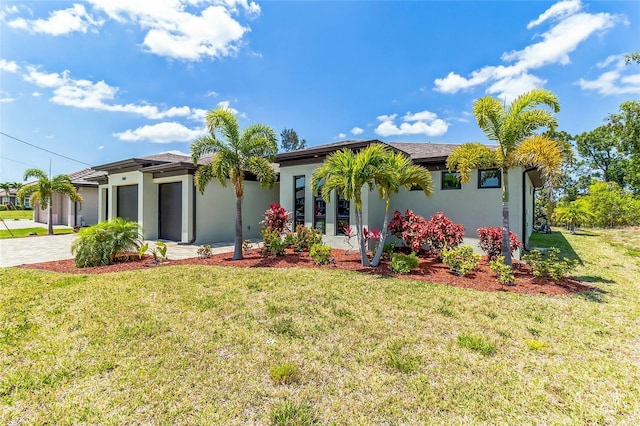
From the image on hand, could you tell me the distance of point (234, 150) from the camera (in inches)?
372

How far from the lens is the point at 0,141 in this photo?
1848 cm

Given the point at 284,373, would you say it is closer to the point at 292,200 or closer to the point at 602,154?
the point at 292,200

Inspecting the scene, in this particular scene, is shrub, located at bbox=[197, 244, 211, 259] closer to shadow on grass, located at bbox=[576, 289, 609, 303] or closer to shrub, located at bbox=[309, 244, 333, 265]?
shrub, located at bbox=[309, 244, 333, 265]

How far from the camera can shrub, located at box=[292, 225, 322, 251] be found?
11.0 metres

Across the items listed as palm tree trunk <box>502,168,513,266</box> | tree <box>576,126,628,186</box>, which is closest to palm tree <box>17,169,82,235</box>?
palm tree trunk <box>502,168,513,266</box>

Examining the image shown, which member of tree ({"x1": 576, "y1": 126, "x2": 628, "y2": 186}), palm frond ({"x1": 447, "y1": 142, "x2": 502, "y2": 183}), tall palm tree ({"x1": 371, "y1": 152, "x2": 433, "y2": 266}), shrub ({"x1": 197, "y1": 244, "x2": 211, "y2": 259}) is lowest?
shrub ({"x1": 197, "y1": 244, "x2": 211, "y2": 259})

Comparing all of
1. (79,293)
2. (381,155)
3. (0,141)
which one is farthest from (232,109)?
(0,141)

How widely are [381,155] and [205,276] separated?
587 centimetres

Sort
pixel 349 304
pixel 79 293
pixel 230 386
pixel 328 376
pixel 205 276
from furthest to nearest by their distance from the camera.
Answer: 1. pixel 205 276
2. pixel 79 293
3. pixel 349 304
4. pixel 328 376
5. pixel 230 386

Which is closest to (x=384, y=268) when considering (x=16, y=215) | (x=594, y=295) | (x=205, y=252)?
(x=594, y=295)

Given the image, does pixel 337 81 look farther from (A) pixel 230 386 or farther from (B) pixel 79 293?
(A) pixel 230 386

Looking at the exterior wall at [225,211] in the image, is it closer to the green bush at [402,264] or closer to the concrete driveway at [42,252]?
the concrete driveway at [42,252]

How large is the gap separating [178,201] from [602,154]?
4999 centimetres

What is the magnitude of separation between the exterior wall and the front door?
1.64m
